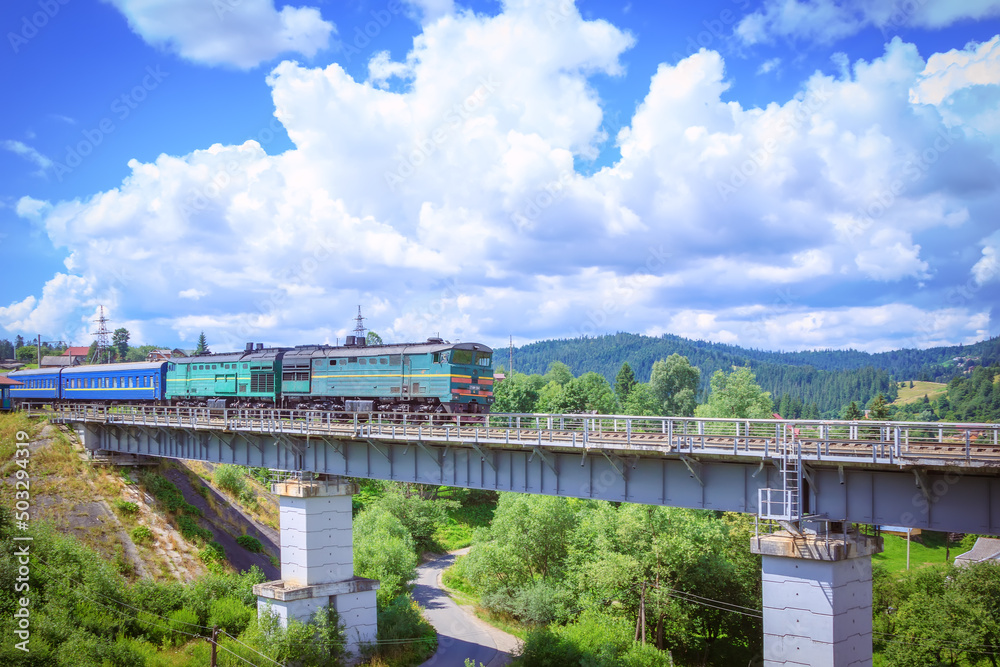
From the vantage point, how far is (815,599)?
64.0ft

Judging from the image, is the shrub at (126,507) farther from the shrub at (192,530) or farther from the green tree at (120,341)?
the green tree at (120,341)

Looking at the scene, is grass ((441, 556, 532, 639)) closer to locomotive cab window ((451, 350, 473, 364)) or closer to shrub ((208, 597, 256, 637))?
shrub ((208, 597, 256, 637))

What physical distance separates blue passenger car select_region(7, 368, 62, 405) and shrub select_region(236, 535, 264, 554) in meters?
25.9

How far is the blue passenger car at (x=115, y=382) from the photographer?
175ft

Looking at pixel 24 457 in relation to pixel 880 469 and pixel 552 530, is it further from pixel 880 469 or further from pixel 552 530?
→ pixel 880 469

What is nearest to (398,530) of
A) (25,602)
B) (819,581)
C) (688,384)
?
(25,602)

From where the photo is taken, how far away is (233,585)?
124ft

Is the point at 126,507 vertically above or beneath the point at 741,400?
beneath

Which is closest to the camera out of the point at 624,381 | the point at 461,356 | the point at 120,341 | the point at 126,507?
the point at 461,356

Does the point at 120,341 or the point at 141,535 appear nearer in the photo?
the point at 141,535

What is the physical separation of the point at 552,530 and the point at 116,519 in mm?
28457

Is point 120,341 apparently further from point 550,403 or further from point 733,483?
point 733,483

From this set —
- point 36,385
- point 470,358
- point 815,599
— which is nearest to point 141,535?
point 470,358

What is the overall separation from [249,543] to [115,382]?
64.1 ft
